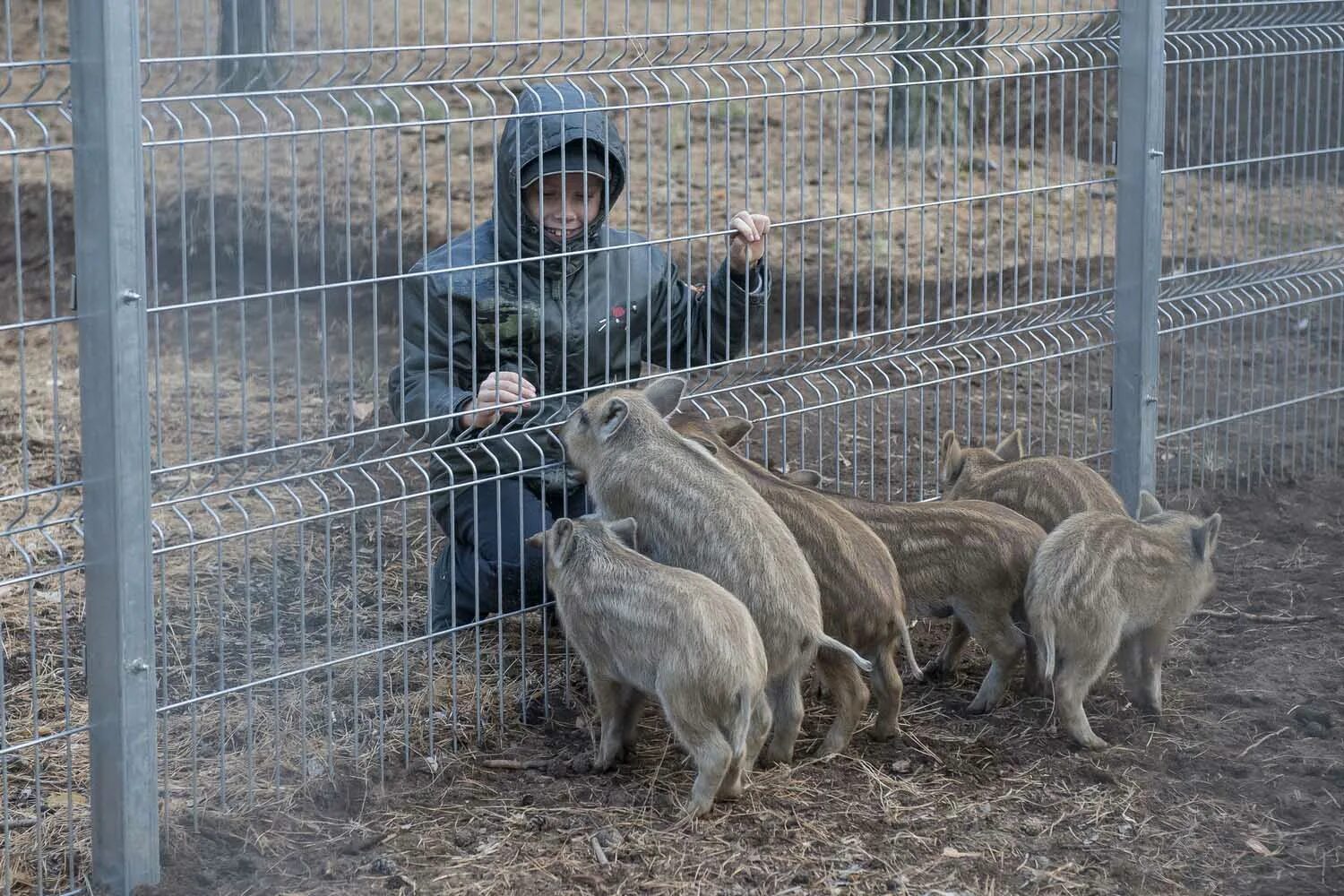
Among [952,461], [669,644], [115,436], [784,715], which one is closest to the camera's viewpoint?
[115,436]

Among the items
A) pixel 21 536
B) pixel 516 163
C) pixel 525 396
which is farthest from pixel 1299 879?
pixel 21 536

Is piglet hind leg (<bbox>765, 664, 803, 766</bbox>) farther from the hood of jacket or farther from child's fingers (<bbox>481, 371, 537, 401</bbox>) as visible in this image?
the hood of jacket

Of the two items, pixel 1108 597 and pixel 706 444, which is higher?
pixel 706 444

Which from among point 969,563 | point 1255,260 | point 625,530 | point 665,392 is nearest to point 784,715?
point 625,530

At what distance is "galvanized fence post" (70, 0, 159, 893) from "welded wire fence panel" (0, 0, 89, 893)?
2.8 inches

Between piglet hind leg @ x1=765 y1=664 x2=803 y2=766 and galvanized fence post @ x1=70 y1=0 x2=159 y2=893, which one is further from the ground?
galvanized fence post @ x1=70 y1=0 x2=159 y2=893

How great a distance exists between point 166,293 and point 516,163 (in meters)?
5.28

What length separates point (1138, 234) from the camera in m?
6.25

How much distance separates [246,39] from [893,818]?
4508 millimetres

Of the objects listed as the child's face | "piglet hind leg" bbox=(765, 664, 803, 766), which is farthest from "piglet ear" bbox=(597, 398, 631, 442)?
"piglet hind leg" bbox=(765, 664, 803, 766)

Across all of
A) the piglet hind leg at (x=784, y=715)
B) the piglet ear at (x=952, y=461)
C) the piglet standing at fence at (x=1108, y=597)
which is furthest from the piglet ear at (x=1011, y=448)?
the piglet hind leg at (x=784, y=715)

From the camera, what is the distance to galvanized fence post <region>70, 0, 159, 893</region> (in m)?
3.51

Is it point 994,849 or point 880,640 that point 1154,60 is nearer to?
point 880,640

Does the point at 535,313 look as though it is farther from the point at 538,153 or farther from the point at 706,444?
the point at 706,444
